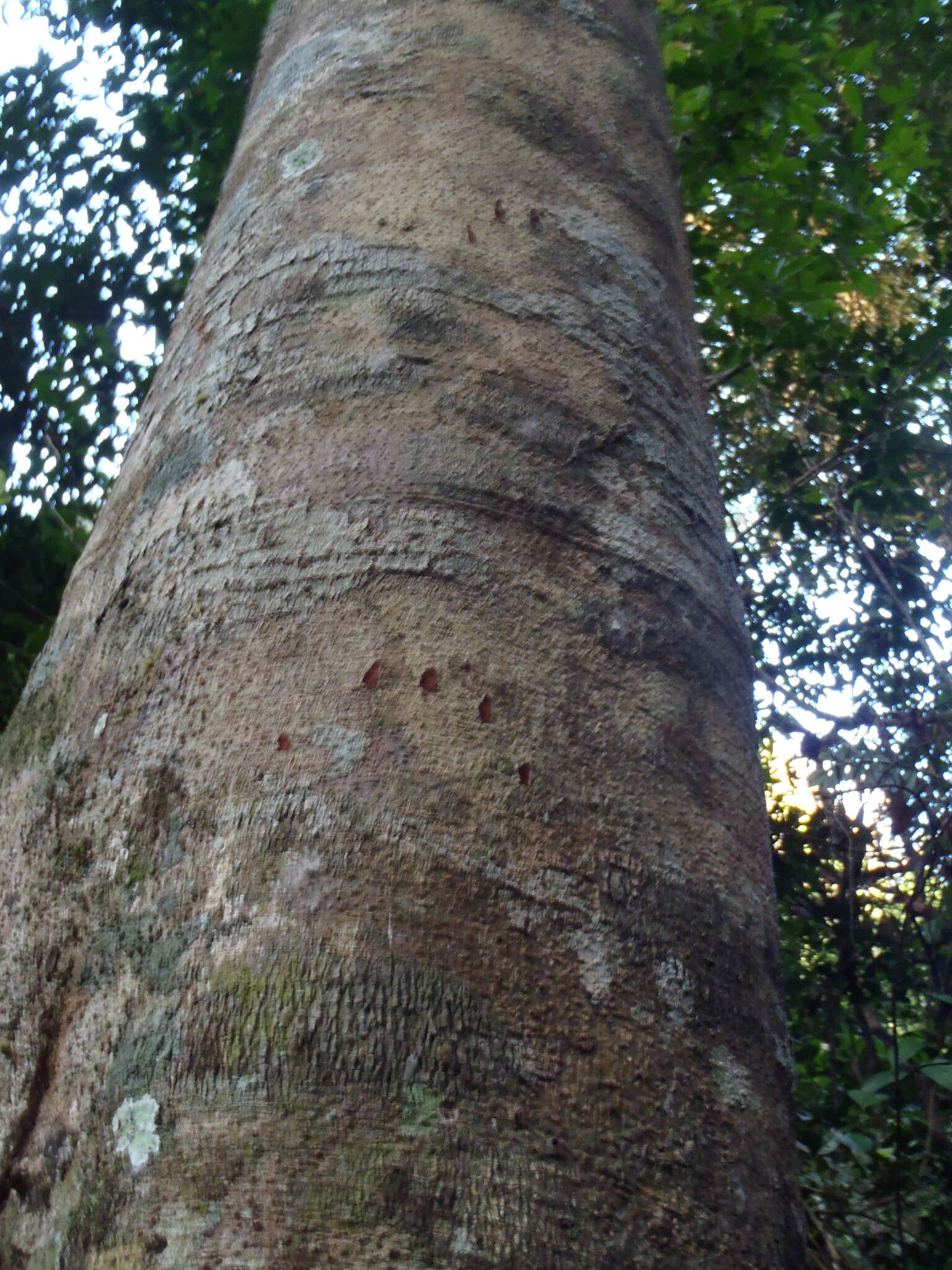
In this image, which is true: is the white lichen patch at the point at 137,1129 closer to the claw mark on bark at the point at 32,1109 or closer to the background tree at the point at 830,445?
the claw mark on bark at the point at 32,1109

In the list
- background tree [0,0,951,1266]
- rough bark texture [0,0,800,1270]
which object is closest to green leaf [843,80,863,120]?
background tree [0,0,951,1266]

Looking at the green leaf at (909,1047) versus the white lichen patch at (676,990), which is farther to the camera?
the green leaf at (909,1047)

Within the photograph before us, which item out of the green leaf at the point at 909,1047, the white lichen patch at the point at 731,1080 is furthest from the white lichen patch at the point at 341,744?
the green leaf at the point at 909,1047

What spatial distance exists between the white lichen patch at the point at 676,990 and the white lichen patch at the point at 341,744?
0.26 meters

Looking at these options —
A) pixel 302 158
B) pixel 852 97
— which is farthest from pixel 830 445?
pixel 302 158

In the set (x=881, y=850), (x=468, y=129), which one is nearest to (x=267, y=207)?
(x=468, y=129)

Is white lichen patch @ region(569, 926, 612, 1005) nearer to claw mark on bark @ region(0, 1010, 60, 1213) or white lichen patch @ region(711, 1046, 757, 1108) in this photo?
white lichen patch @ region(711, 1046, 757, 1108)

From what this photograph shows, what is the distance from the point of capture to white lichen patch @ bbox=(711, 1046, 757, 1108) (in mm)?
742

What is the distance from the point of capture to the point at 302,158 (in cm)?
128

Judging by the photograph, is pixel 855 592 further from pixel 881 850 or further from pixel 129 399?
pixel 129 399

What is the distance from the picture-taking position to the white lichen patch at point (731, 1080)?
29.2 inches

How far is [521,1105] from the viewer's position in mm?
664

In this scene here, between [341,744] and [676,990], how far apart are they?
11.7 inches

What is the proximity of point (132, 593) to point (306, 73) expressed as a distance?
2.73ft
